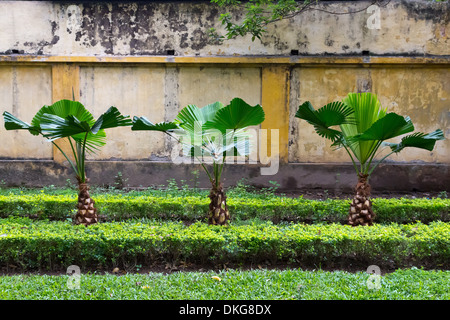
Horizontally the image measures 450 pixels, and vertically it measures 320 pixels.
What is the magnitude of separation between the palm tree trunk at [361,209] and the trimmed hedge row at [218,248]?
3.01 ft

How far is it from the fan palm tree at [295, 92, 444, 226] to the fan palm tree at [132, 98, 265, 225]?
857 millimetres

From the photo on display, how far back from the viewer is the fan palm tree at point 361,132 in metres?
5.14

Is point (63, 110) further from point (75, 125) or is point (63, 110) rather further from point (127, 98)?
point (127, 98)

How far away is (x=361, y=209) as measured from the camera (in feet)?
18.0

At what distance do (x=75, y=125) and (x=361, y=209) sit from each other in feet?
12.3

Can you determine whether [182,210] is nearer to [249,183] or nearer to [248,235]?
[248,235]

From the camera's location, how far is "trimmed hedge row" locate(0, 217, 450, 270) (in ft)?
14.1

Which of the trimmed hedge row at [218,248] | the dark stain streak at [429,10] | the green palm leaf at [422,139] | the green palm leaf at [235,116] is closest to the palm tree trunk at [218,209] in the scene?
the trimmed hedge row at [218,248]

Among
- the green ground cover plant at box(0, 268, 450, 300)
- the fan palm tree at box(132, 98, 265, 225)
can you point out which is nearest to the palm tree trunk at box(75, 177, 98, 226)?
the fan palm tree at box(132, 98, 265, 225)

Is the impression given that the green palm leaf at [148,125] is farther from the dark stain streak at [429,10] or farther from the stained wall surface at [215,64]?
the dark stain streak at [429,10]

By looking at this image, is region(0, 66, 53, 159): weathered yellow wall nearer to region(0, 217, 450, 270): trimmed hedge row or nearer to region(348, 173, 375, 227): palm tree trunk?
region(0, 217, 450, 270): trimmed hedge row
